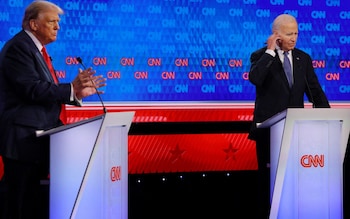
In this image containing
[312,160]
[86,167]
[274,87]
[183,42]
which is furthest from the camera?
[183,42]

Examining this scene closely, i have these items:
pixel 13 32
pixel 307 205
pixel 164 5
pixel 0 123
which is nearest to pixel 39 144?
pixel 0 123

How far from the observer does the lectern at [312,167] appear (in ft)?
12.2

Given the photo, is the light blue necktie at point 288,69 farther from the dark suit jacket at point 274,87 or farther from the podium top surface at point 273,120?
the podium top surface at point 273,120

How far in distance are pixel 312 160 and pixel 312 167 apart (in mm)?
42

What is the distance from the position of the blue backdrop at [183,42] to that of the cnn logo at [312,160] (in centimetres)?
228

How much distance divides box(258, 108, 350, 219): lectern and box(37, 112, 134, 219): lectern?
3.14 ft

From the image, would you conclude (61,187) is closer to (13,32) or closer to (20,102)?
(20,102)

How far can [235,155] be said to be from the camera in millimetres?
6156

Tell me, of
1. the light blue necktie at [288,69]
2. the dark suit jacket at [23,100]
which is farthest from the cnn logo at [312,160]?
the dark suit jacket at [23,100]

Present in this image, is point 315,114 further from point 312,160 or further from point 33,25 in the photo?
point 33,25

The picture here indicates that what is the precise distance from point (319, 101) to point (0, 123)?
2.34 metres

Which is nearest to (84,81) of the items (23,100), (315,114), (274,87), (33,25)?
(23,100)

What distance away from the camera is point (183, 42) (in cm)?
589

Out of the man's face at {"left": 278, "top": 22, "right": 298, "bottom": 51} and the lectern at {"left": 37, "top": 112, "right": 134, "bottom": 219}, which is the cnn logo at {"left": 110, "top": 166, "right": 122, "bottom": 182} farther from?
the man's face at {"left": 278, "top": 22, "right": 298, "bottom": 51}
